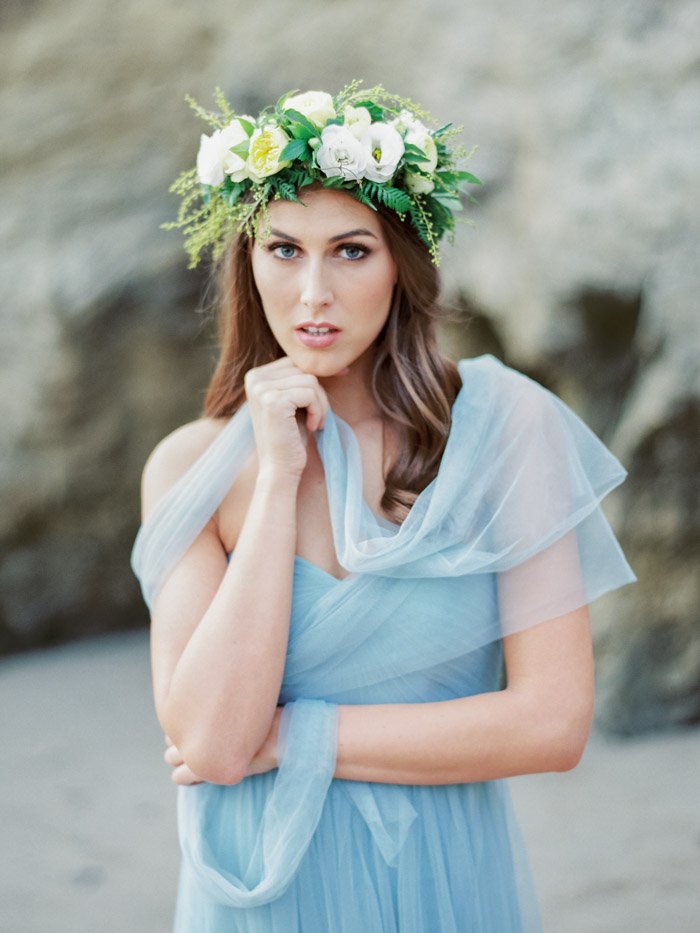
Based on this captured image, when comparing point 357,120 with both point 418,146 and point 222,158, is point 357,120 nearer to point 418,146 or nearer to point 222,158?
point 418,146

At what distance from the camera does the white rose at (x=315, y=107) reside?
162cm

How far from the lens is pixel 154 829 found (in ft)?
11.1

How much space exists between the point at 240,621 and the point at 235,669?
7 cm

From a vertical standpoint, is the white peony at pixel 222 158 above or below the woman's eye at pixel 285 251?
above

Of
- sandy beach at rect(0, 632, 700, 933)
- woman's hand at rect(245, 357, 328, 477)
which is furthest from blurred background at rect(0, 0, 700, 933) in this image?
woman's hand at rect(245, 357, 328, 477)

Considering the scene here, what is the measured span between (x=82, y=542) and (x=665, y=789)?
300 centimetres

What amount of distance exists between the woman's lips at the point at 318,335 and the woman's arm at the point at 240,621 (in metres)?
0.06

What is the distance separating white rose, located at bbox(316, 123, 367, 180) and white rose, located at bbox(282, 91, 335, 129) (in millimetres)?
82

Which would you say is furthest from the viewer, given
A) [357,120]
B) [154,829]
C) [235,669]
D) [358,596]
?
[154,829]

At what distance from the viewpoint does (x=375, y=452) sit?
1.77 meters

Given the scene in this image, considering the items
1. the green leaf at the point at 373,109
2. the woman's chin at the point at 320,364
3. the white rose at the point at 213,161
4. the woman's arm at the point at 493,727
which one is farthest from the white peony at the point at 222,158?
the woman's arm at the point at 493,727

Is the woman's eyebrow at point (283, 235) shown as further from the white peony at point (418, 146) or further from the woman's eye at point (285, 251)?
the white peony at point (418, 146)

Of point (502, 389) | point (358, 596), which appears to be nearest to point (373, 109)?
point (502, 389)

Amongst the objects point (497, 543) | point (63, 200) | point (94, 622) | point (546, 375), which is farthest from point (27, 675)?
point (497, 543)
